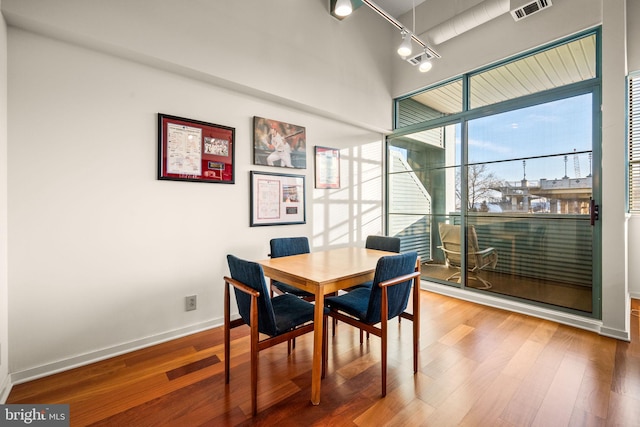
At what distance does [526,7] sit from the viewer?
9.56 ft

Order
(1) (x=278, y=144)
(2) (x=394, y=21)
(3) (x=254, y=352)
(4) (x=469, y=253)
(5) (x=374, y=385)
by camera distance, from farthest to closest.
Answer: (4) (x=469, y=253), (1) (x=278, y=144), (2) (x=394, y=21), (5) (x=374, y=385), (3) (x=254, y=352)

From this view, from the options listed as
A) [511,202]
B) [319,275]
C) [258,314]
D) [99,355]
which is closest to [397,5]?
[511,202]

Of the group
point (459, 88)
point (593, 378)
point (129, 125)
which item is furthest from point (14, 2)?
point (593, 378)

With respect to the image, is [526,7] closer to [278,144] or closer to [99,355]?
[278,144]

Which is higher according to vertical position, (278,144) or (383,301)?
(278,144)

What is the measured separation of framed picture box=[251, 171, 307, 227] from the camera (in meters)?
3.15

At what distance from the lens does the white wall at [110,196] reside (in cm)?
200

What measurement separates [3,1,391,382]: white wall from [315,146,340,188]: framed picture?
0.70 meters

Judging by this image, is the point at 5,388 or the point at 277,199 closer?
the point at 5,388

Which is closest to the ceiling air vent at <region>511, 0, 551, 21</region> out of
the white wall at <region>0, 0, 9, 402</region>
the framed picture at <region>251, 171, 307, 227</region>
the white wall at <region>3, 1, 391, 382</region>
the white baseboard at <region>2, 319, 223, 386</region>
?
the white wall at <region>3, 1, 391, 382</region>

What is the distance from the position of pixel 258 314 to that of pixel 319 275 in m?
0.45

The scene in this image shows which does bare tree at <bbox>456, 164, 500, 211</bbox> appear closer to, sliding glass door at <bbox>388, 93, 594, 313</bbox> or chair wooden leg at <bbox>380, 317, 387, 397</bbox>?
sliding glass door at <bbox>388, 93, 594, 313</bbox>

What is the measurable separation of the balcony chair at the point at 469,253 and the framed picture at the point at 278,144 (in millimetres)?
2206

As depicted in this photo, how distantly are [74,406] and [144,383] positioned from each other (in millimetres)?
369
